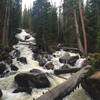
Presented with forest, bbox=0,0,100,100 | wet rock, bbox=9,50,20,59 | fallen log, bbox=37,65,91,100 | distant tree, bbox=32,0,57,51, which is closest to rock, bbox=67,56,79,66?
forest, bbox=0,0,100,100

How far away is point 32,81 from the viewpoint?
10.1 meters

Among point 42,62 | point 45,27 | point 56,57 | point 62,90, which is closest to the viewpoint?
point 62,90

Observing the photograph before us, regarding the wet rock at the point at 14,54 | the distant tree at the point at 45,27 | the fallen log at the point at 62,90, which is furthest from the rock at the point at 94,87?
the distant tree at the point at 45,27

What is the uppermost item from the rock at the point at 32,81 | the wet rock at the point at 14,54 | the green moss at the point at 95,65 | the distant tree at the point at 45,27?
the distant tree at the point at 45,27

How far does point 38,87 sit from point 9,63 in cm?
729

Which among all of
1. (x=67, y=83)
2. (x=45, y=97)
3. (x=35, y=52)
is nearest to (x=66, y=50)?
(x=35, y=52)

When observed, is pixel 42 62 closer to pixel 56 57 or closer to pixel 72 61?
pixel 56 57

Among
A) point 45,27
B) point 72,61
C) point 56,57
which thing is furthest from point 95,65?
point 45,27

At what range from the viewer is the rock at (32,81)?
994 cm

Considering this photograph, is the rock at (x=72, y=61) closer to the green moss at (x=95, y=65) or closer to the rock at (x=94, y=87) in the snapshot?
the green moss at (x=95, y=65)

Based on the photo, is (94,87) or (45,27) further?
(45,27)

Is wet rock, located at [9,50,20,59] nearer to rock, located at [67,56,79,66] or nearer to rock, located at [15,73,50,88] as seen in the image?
rock, located at [67,56,79,66]

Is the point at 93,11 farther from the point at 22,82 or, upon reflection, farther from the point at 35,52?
the point at 22,82

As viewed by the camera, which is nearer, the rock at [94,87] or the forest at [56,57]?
the rock at [94,87]
